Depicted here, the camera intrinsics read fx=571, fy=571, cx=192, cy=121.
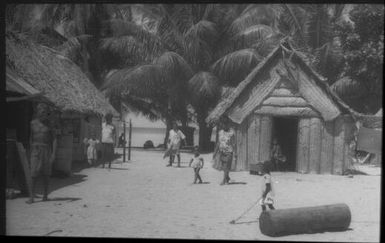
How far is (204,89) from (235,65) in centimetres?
135

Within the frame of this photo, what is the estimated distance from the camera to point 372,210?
8.98m

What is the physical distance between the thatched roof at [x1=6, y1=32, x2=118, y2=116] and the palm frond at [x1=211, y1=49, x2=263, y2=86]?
481 centimetres

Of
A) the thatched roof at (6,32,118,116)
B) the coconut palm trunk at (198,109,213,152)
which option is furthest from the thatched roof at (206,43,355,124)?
the thatched roof at (6,32,118,116)

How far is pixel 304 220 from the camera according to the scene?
7504mm

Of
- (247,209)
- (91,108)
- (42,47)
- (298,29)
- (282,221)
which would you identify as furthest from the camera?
(298,29)

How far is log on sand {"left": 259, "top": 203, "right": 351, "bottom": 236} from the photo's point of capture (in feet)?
24.3

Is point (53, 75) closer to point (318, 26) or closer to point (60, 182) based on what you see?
point (60, 182)

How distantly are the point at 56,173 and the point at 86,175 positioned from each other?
1.88 ft

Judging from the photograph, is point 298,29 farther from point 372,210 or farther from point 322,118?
point 372,210

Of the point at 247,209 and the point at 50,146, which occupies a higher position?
the point at 50,146

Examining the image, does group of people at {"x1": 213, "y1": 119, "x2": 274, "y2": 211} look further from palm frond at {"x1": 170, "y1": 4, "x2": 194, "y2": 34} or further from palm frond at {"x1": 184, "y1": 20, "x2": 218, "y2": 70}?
palm frond at {"x1": 170, "y1": 4, "x2": 194, "y2": 34}

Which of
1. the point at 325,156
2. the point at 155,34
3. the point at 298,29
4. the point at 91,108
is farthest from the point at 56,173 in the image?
the point at 298,29

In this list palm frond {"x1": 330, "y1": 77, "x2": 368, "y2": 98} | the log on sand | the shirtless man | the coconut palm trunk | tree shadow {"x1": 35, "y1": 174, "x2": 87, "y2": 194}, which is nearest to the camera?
the log on sand

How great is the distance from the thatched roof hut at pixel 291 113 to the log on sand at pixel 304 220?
5897mm
